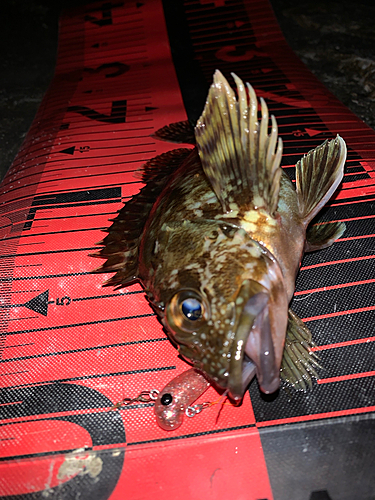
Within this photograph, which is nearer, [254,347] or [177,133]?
[254,347]

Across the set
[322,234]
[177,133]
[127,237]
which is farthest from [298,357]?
[177,133]

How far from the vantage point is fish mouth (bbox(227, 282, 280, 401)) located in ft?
4.69

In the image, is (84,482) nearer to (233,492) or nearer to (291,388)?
(233,492)

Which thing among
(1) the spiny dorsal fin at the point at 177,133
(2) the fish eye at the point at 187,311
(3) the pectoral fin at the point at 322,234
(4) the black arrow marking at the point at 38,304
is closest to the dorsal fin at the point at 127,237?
(4) the black arrow marking at the point at 38,304

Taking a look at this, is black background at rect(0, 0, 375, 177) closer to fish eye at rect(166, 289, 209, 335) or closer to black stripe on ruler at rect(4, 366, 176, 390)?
black stripe on ruler at rect(4, 366, 176, 390)

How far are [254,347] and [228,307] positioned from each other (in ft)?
0.57

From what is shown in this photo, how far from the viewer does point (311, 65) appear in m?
4.73

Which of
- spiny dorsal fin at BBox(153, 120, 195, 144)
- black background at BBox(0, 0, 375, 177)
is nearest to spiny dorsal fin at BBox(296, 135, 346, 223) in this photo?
spiny dorsal fin at BBox(153, 120, 195, 144)

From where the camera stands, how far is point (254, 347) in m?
1.50

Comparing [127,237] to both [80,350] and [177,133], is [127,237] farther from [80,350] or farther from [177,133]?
[177,133]

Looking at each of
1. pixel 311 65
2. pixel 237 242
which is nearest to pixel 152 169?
pixel 237 242

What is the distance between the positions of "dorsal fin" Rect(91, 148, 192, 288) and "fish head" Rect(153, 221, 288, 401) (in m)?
0.44

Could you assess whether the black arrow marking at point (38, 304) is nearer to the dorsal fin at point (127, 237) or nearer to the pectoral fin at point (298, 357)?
the dorsal fin at point (127, 237)

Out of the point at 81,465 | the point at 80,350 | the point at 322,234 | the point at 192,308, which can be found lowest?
the point at 81,465
